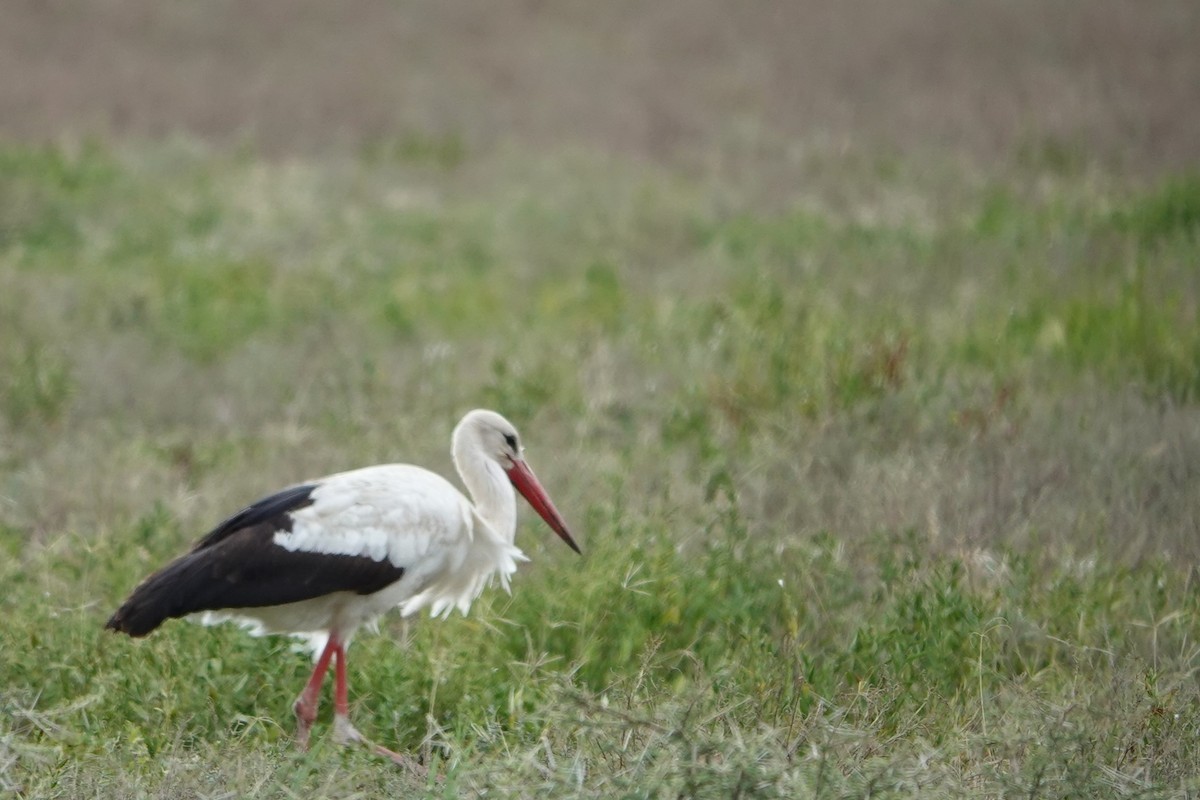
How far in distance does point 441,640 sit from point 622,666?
732 millimetres

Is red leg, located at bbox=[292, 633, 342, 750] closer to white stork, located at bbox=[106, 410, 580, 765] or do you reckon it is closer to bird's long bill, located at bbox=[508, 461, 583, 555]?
white stork, located at bbox=[106, 410, 580, 765]

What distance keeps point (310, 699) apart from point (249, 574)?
420mm

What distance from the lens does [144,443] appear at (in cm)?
732

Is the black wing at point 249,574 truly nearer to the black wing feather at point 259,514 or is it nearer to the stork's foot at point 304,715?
the black wing feather at point 259,514

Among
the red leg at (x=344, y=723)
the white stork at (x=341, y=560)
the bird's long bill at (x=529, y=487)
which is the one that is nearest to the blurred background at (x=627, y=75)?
the bird's long bill at (x=529, y=487)

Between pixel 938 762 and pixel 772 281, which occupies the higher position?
pixel 938 762

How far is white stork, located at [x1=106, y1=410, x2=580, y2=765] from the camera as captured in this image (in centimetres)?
462

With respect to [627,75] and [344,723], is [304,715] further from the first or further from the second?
[627,75]

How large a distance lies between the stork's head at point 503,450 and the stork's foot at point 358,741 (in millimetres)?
1066

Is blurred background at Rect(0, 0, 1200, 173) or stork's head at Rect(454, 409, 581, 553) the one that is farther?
blurred background at Rect(0, 0, 1200, 173)

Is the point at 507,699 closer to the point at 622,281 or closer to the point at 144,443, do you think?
the point at 144,443

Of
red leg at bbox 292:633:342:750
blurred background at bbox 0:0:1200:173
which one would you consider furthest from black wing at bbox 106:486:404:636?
blurred background at bbox 0:0:1200:173

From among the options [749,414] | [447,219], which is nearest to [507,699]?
[749,414]

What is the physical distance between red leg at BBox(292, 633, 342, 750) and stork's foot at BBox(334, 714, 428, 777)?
0.29 ft
